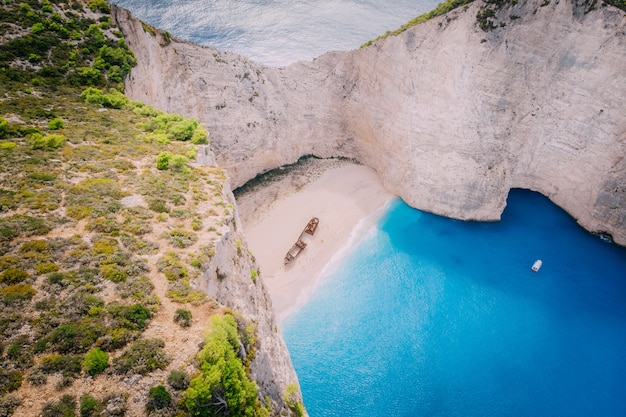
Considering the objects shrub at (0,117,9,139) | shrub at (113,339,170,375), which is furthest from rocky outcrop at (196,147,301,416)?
shrub at (0,117,9,139)

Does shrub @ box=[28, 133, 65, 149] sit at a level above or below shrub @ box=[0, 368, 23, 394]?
above

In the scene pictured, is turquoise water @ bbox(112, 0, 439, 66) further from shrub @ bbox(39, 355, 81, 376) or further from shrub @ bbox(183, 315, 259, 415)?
shrub @ bbox(39, 355, 81, 376)

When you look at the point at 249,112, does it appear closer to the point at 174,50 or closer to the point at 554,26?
the point at 174,50

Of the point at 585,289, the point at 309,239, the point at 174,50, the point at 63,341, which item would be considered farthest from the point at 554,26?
the point at 63,341

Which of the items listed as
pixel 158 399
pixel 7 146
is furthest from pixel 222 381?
pixel 7 146

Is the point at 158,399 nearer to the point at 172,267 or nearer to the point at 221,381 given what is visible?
the point at 221,381

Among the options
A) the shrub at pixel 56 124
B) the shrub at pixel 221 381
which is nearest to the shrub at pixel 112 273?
the shrub at pixel 221 381

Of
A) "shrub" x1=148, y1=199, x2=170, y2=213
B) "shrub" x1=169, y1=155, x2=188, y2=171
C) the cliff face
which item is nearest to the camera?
"shrub" x1=148, y1=199, x2=170, y2=213

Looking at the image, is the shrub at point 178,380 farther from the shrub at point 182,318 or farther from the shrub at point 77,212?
the shrub at point 77,212
